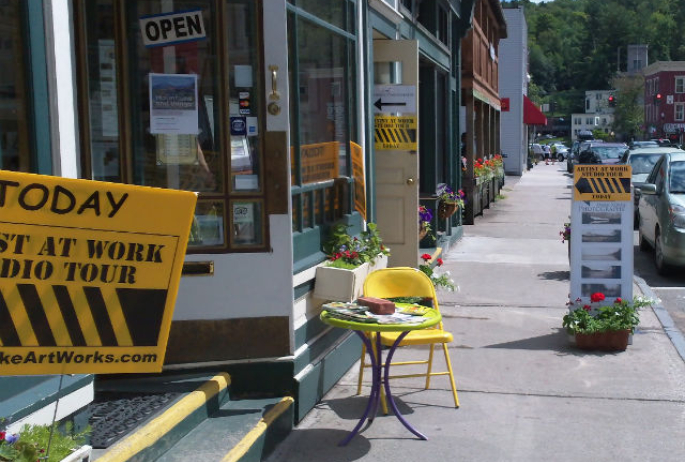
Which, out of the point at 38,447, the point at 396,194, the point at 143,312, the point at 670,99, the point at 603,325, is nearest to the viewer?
the point at 143,312

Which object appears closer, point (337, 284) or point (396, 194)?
point (337, 284)

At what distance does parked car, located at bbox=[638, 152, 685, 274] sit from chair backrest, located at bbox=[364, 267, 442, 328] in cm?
602

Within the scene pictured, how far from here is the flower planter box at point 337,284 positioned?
604 cm

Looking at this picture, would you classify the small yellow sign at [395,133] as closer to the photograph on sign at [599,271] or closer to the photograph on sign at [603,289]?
the photograph on sign at [599,271]

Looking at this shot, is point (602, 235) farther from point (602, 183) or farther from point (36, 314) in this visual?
point (36, 314)

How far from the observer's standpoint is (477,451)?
5172mm

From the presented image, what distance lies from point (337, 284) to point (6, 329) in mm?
3499

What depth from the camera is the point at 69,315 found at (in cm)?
277

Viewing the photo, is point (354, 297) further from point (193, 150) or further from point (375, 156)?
point (375, 156)

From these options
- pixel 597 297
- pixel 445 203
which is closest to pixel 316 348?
pixel 597 297

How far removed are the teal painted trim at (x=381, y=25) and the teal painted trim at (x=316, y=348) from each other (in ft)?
9.44

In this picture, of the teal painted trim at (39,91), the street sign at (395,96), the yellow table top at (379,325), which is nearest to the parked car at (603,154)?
the street sign at (395,96)

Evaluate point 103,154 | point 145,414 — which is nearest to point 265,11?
point 103,154

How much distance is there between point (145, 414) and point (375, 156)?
4.78 m
